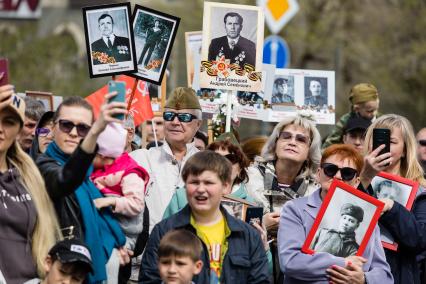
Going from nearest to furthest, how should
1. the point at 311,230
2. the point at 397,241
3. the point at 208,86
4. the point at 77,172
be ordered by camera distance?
the point at 77,172 → the point at 311,230 → the point at 397,241 → the point at 208,86

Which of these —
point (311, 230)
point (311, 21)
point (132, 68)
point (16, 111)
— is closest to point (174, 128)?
point (132, 68)

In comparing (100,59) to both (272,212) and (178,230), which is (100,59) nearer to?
(272,212)

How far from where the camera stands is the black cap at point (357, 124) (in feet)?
38.2

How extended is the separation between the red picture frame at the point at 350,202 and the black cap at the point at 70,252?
1723mm

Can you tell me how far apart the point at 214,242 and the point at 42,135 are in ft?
7.00

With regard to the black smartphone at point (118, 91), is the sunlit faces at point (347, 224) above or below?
below

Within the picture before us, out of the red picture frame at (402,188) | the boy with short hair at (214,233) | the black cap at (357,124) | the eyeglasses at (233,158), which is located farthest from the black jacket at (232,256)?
the black cap at (357,124)

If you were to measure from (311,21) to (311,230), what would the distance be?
24358 millimetres

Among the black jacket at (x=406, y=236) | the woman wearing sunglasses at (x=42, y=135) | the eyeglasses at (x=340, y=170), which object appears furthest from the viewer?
the woman wearing sunglasses at (x=42, y=135)

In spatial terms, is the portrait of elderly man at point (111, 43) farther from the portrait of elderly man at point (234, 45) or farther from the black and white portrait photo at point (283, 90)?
the black and white portrait photo at point (283, 90)

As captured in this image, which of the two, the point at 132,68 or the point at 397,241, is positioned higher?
the point at 132,68

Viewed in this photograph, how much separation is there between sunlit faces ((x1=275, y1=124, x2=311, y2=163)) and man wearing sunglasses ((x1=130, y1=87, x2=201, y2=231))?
68 cm

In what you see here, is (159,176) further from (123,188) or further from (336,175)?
(336,175)

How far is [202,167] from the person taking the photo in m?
8.02
